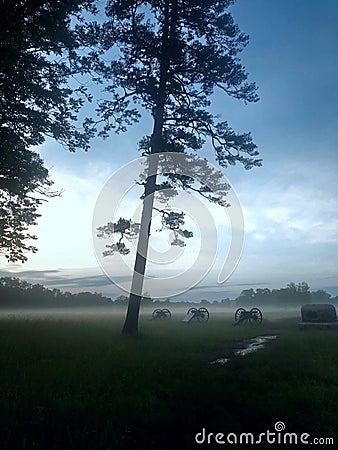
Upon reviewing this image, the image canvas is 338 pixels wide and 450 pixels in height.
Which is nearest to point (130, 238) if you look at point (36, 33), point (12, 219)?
point (12, 219)

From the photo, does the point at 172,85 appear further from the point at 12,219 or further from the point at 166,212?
the point at 12,219

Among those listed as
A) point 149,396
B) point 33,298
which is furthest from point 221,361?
point 33,298

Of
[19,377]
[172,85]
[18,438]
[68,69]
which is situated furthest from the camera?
[172,85]

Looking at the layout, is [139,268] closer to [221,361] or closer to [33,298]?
[221,361]

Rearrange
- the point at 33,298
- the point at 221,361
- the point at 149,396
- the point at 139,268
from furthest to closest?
the point at 33,298 < the point at 139,268 < the point at 221,361 < the point at 149,396

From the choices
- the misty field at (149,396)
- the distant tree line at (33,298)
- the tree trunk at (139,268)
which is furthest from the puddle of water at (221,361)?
the distant tree line at (33,298)

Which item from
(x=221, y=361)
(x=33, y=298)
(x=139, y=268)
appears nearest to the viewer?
(x=221, y=361)

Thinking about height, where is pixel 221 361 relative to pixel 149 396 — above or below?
below

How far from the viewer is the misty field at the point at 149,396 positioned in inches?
194

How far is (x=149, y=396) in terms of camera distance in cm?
643

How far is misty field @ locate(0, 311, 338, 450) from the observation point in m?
4.92

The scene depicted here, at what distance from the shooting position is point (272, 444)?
493 centimetres

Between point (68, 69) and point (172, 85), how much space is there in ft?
22.5

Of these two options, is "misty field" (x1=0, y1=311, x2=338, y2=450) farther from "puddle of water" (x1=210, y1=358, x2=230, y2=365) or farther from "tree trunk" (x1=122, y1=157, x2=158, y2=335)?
"tree trunk" (x1=122, y1=157, x2=158, y2=335)
